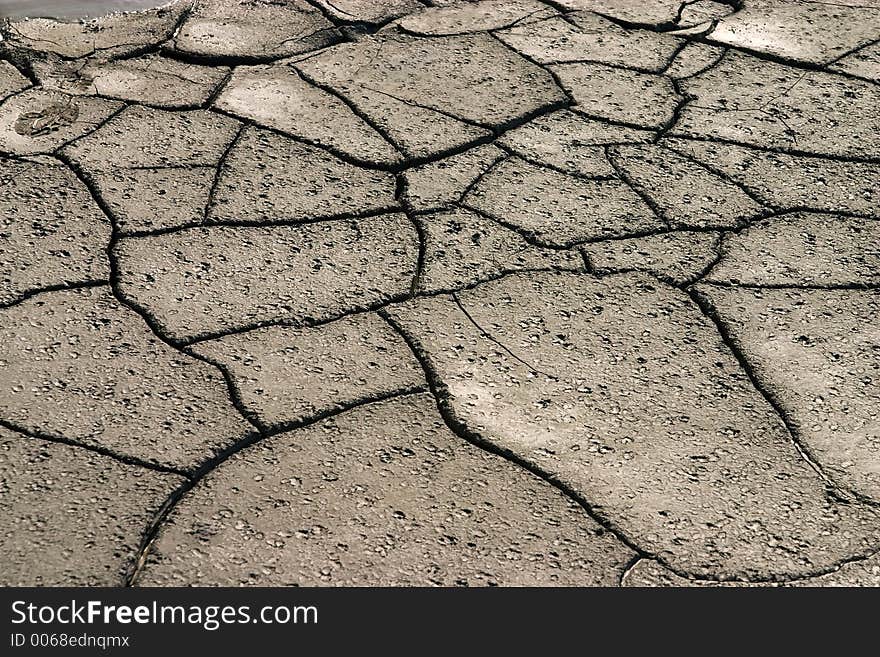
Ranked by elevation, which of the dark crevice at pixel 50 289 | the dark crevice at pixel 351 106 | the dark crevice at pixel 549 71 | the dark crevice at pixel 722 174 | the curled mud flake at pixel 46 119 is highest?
the dark crevice at pixel 722 174

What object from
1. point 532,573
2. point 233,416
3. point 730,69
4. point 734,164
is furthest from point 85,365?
point 730,69

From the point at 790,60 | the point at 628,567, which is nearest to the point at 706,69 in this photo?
the point at 790,60

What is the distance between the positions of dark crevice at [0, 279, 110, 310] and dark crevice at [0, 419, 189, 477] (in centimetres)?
36

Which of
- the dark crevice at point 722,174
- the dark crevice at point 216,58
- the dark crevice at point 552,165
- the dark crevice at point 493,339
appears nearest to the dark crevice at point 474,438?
the dark crevice at point 493,339

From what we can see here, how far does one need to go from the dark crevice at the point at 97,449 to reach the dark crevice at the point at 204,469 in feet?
0.10

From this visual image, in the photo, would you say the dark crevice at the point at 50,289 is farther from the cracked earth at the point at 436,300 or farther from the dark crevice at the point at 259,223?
the dark crevice at the point at 259,223

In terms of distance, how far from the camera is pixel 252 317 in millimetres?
2258

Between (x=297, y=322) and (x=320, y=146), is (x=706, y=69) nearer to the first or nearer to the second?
(x=320, y=146)

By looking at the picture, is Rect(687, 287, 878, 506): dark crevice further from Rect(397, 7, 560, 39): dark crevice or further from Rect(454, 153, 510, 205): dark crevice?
Rect(397, 7, 560, 39): dark crevice

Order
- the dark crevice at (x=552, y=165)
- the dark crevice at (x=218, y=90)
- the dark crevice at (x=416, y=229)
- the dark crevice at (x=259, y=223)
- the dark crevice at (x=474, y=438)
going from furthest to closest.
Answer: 1. the dark crevice at (x=218, y=90)
2. the dark crevice at (x=552, y=165)
3. the dark crevice at (x=259, y=223)
4. the dark crevice at (x=416, y=229)
5. the dark crevice at (x=474, y=438)

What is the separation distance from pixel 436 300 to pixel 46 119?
1230 millimetres

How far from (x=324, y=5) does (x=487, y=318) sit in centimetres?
167

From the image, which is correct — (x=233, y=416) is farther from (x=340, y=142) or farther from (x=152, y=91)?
(x=152, y=91)

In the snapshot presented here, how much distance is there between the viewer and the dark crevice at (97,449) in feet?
6.22
